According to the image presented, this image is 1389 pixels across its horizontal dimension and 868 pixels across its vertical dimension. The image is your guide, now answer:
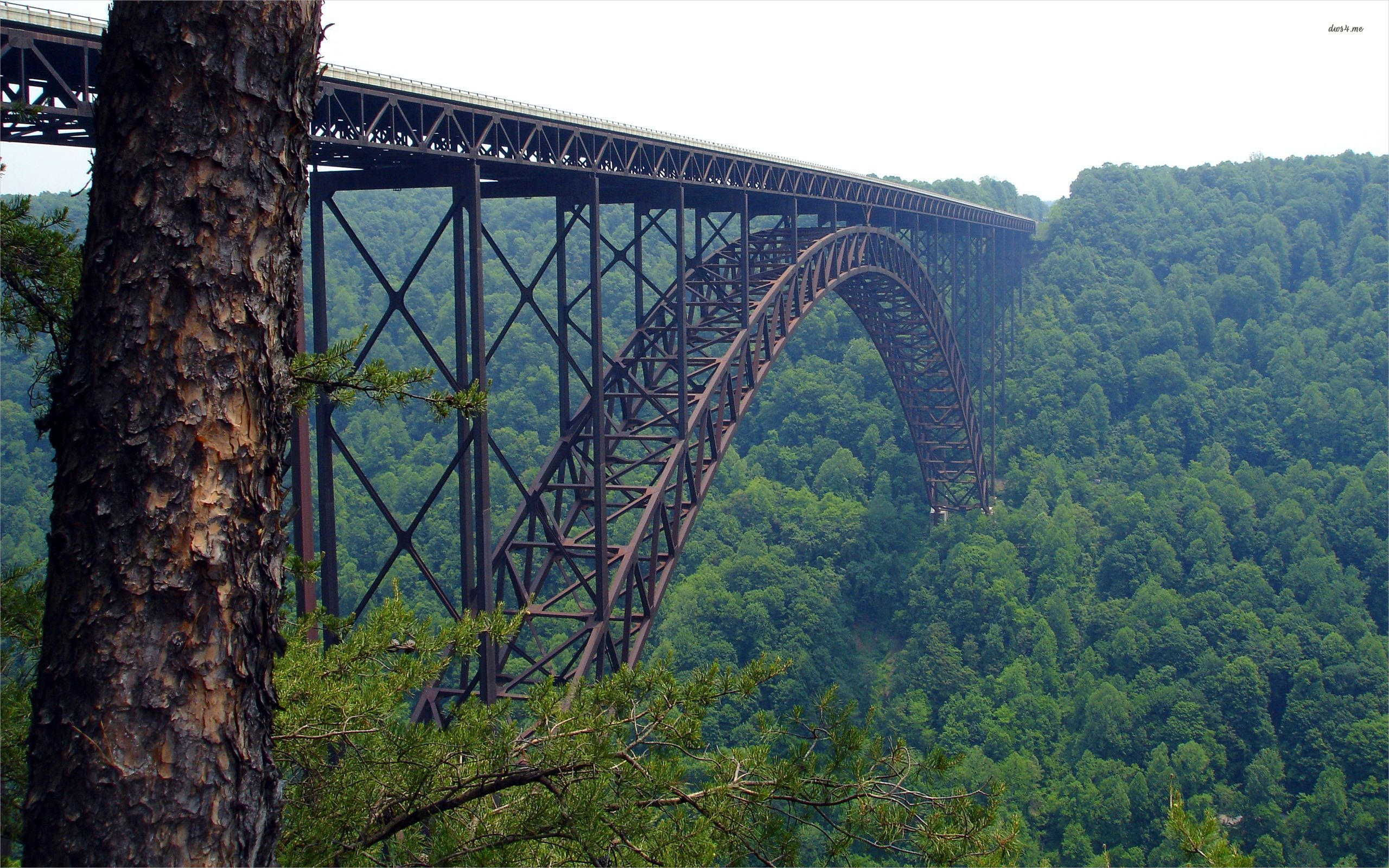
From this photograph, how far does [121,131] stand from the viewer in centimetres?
324

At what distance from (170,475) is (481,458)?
648 centimetres

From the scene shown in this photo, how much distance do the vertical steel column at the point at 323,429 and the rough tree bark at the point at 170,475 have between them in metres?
5.98

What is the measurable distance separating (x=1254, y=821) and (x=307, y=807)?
2553 cm

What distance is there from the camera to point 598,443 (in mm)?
12180

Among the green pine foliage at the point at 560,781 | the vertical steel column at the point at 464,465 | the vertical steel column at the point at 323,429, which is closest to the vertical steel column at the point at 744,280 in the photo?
the vertical steel column at the point at 464,465

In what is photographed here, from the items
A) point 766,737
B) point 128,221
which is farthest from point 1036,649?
point 128,221

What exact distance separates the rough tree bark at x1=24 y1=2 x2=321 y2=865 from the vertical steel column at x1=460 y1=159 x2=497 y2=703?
6.00 meters

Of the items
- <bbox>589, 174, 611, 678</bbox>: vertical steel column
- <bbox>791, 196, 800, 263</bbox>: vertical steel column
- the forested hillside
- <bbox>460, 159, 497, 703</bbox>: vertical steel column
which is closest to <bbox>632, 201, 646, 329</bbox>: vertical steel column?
<bbox>589, 174, 611, 678</bbox>: vertical steel column

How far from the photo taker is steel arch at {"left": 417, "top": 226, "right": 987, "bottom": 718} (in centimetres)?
1223

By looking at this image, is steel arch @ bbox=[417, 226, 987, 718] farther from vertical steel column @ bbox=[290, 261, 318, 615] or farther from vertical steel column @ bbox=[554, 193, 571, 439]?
vertical steel column @ bbox=[290, 261, 318, 615]

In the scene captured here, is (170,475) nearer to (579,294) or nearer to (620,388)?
(620,388)

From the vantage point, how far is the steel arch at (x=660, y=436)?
1223 cm

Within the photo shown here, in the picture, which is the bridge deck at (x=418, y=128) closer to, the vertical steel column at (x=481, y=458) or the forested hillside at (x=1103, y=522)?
the vertical steel column at (x=481, y=458)

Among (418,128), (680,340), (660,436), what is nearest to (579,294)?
(680,340)
